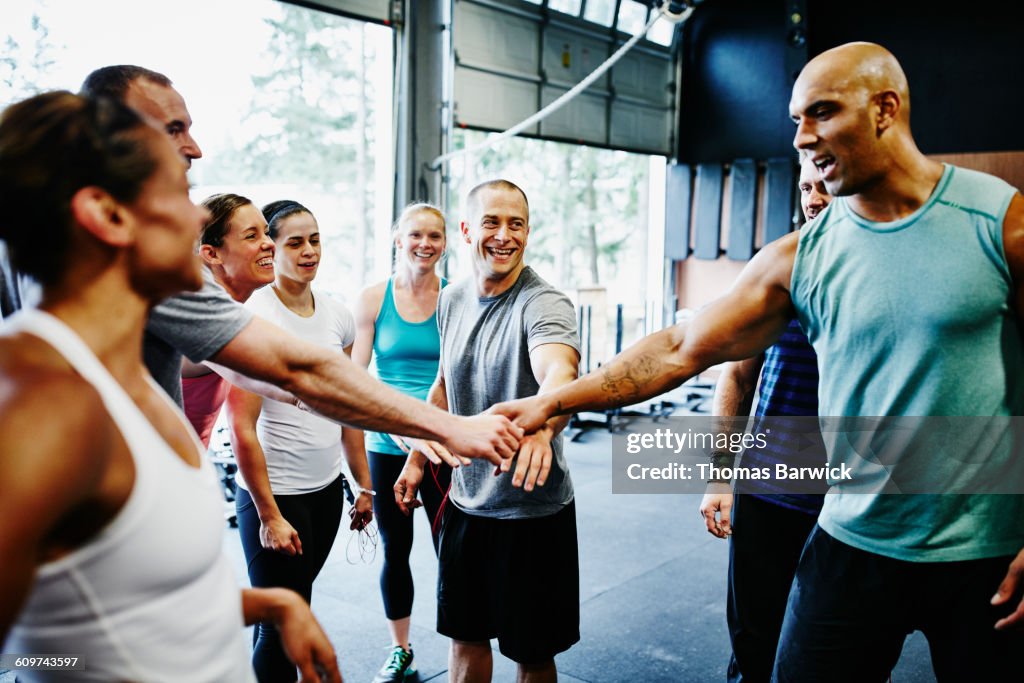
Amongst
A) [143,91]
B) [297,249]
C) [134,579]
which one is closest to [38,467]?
[134,579]

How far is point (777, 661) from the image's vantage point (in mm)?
1756

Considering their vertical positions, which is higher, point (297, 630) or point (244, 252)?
point (244, 252)

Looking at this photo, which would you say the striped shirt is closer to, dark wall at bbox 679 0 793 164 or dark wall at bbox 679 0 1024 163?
dark wall at bbox 679 0 1024 163

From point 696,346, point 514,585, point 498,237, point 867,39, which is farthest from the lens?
point 867,39

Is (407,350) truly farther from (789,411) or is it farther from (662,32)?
(662,32)

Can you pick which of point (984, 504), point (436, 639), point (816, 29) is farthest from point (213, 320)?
point (816, 29)

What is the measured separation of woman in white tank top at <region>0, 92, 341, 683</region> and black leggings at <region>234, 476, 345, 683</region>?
1.26 m

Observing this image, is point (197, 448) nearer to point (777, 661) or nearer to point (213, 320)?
point (213, 320)

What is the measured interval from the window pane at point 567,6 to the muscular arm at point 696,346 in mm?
6858

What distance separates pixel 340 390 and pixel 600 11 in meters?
8.06

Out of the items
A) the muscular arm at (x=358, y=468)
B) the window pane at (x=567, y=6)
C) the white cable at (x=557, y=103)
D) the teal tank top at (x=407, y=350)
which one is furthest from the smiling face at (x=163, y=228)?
the window pane at (x=567, y=6)

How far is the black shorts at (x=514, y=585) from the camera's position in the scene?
7.00 feet

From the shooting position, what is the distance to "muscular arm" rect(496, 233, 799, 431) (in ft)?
5.93

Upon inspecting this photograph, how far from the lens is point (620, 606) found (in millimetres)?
3652
